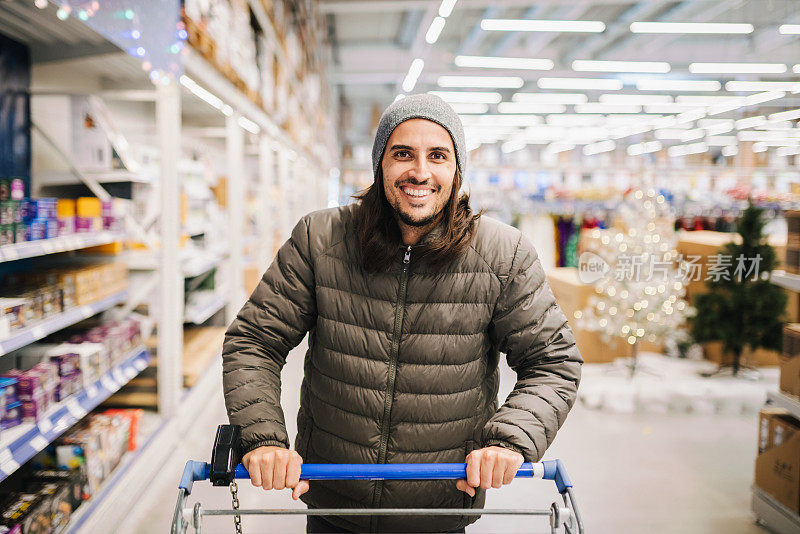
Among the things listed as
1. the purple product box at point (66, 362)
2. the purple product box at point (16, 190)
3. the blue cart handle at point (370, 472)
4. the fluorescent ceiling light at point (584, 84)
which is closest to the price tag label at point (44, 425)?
the purple product box at point (66, 362)

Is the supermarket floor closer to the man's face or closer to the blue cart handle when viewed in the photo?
the blue cart handle

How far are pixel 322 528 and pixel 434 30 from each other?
3877 millimetres

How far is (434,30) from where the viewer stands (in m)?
4.38

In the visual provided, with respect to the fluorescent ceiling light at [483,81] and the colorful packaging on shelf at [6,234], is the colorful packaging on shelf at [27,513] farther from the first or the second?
the fluorescent ceiling light at [483,81]

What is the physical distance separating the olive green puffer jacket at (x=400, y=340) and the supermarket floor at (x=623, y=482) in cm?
136

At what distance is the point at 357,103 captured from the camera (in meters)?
17.5

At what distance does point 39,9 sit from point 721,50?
12.5 feet

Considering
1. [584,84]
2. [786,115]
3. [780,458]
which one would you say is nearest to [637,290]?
[786,115]

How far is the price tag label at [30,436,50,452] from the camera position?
188 cm

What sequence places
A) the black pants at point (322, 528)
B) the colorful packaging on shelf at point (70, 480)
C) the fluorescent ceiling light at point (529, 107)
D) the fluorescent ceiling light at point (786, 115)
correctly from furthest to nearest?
the fluorescent ceiling light at point (529, 107)
the fluorescent ceiling light at point (786, 115)
the colorful packaging on shelf at point (70, 480)
the black pants at point (322, 528)

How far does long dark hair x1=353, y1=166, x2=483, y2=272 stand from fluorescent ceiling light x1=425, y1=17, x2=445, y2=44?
125 inches

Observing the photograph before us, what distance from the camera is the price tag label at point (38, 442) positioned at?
6.17 ft

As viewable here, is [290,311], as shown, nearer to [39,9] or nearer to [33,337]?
[33,337]

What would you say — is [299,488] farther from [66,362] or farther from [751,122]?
[751,122]
